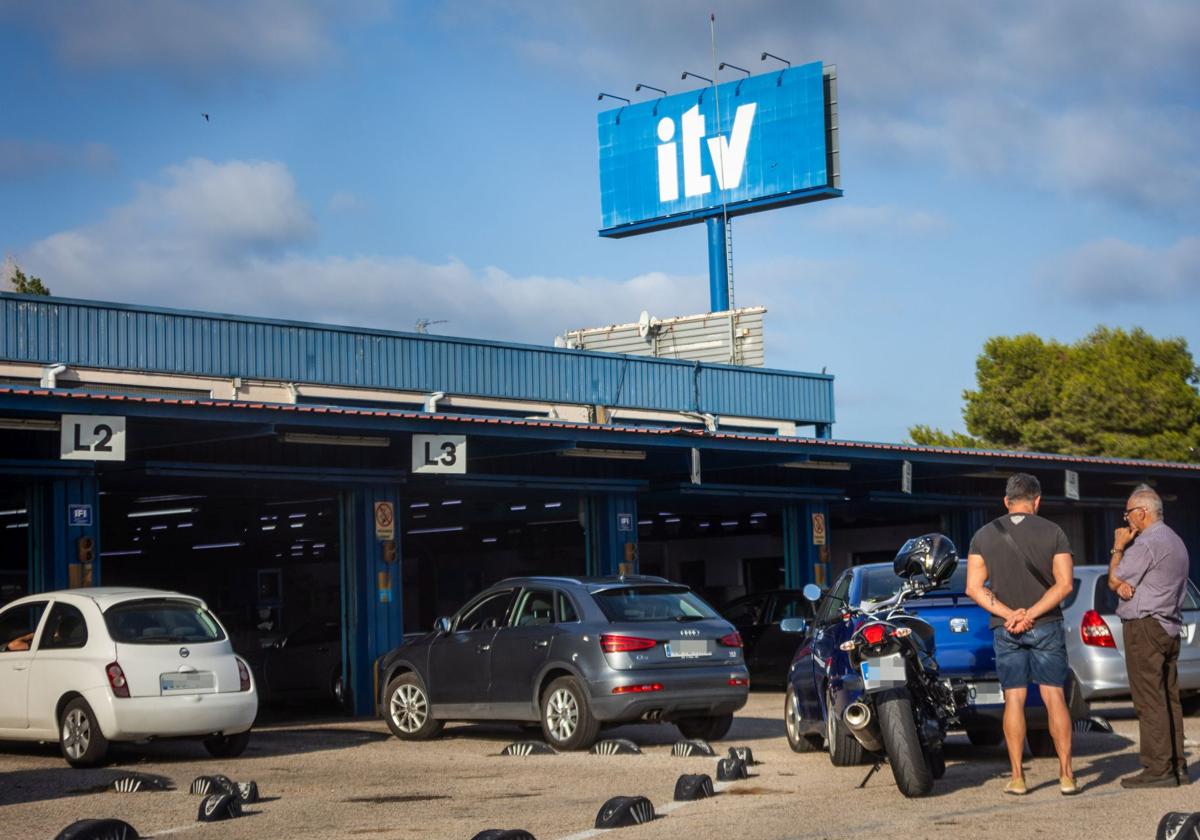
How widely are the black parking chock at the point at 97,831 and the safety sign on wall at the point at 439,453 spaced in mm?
11578

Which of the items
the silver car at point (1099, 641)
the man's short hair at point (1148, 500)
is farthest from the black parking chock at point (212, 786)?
the silver car at point (1099, 641)

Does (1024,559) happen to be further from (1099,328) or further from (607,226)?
(1099,328)

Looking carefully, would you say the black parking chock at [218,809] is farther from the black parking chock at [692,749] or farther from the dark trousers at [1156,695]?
the dark trousers at [1156,695]

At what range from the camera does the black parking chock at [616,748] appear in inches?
553

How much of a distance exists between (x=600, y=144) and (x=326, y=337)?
15.8 m

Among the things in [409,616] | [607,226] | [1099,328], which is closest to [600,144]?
[607,226]

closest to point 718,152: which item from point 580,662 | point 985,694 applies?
point 580,662

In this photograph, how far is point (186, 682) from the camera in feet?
46.8

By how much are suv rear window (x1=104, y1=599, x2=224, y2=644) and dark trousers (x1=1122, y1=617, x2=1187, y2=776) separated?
806 cm

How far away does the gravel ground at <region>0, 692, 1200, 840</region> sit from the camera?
8922mm

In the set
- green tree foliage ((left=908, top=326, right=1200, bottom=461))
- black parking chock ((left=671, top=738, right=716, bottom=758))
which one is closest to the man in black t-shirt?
black parking chock ((left=671, top=738, right=716, bottom=758))

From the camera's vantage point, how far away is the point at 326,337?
1142 inches

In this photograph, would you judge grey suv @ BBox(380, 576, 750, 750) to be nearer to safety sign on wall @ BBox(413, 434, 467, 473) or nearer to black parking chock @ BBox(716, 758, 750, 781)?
black parking chock @ BBox(716, 758, 750, 781)

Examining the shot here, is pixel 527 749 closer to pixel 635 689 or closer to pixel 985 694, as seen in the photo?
pixel 635 689
